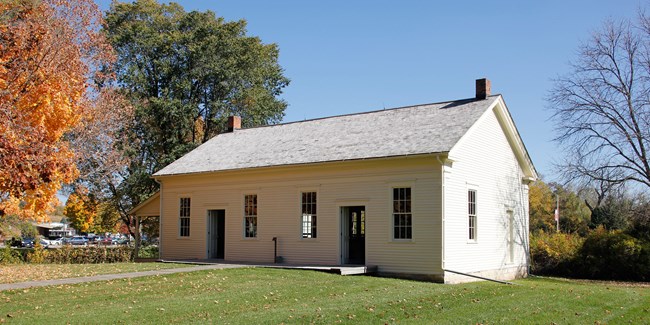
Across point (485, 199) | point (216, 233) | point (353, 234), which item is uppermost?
point (485, 199)

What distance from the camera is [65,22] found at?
22094mm

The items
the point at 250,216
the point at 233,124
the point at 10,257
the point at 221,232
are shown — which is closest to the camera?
the point at 250,216

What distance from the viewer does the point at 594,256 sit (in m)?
27.6

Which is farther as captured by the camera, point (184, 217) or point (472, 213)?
point (184, 217)

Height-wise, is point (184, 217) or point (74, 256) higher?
point (184, 217)

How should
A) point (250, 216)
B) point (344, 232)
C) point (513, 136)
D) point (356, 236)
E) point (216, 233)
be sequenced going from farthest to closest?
point (216, 233) < point (250, 216) < point (513, 136) < point (356, 236) < point (344, 232)

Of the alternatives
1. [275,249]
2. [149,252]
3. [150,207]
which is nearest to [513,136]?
[275,249]

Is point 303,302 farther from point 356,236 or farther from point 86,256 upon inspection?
point 86,256

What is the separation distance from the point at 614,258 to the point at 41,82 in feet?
75.3

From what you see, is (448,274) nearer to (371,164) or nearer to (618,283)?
(371,164)

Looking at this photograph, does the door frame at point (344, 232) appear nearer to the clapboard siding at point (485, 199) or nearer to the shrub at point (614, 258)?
the clapboard siding at point (485, 199)

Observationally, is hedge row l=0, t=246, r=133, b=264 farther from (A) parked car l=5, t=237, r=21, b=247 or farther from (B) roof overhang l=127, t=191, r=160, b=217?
(A) parked car l=5, t=237, r=21, b=247

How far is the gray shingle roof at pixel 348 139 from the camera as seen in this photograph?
21.6 metres

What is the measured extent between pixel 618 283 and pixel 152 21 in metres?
30.2
